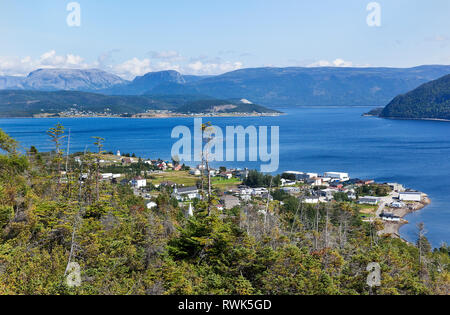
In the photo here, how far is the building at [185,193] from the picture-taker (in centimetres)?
3253

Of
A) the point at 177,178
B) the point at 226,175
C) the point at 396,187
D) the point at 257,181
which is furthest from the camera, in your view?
the point at 226,175

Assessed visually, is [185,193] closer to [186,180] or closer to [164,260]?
[186,180]

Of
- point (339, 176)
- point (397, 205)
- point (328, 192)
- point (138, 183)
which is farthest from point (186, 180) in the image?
point (397, 205)

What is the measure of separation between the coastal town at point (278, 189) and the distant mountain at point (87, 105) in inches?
4326

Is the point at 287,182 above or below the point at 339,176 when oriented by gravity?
below

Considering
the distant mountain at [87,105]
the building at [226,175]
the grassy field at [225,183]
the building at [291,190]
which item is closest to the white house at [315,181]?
the building at [291,190]

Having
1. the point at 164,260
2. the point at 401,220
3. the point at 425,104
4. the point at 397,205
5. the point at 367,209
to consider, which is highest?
the point at 425,104

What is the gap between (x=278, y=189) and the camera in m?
35.6

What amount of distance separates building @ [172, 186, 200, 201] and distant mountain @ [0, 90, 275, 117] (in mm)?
120343

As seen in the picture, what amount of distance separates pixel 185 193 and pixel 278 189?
874 cm

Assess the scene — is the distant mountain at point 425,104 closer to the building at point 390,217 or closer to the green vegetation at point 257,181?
the green vegetation at point 257,181

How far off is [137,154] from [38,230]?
52.3 m
